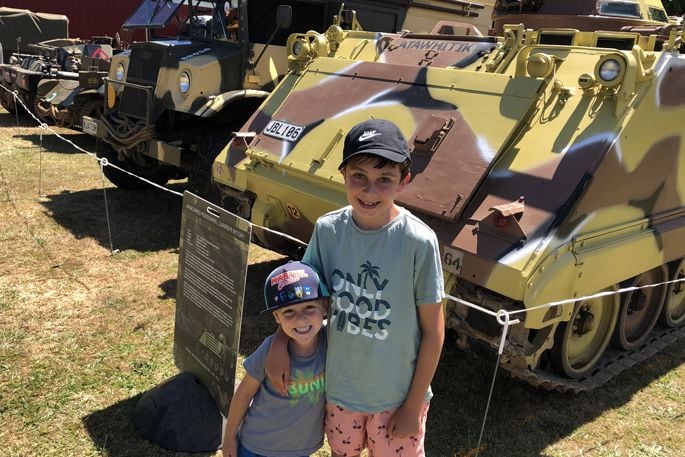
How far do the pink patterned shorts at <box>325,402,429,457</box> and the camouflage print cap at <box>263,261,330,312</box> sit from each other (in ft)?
1.51

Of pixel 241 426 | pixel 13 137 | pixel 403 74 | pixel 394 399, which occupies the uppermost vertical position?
pixel 403 74

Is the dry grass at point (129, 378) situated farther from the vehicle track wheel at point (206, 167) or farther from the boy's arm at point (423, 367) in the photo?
the boy's arm at point (423, 367)

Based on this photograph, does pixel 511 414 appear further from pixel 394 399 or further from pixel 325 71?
pixel 325 71

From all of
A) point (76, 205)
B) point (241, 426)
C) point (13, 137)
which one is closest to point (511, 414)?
point (241, 426)

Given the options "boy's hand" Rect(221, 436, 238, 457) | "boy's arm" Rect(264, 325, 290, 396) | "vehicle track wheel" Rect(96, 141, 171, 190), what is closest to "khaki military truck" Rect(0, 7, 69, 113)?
"vehicle track wheel" Rect(96, 141, 171, 190)

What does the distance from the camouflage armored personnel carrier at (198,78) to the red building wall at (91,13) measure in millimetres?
18681

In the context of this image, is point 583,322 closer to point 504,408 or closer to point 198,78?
point 504,408

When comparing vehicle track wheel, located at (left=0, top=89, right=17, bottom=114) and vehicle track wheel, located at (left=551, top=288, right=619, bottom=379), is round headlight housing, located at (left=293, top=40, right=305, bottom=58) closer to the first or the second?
vehicle track wheel, located at (left=551, top=288, right=619, bottom=379)

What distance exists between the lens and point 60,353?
4.04m

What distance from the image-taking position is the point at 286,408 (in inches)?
88.0

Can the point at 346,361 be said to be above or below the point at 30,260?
above

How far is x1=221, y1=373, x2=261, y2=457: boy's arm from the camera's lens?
222 centimetres

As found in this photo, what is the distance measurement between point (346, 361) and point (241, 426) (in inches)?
19.1

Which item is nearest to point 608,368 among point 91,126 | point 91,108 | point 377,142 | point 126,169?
point 377,142
